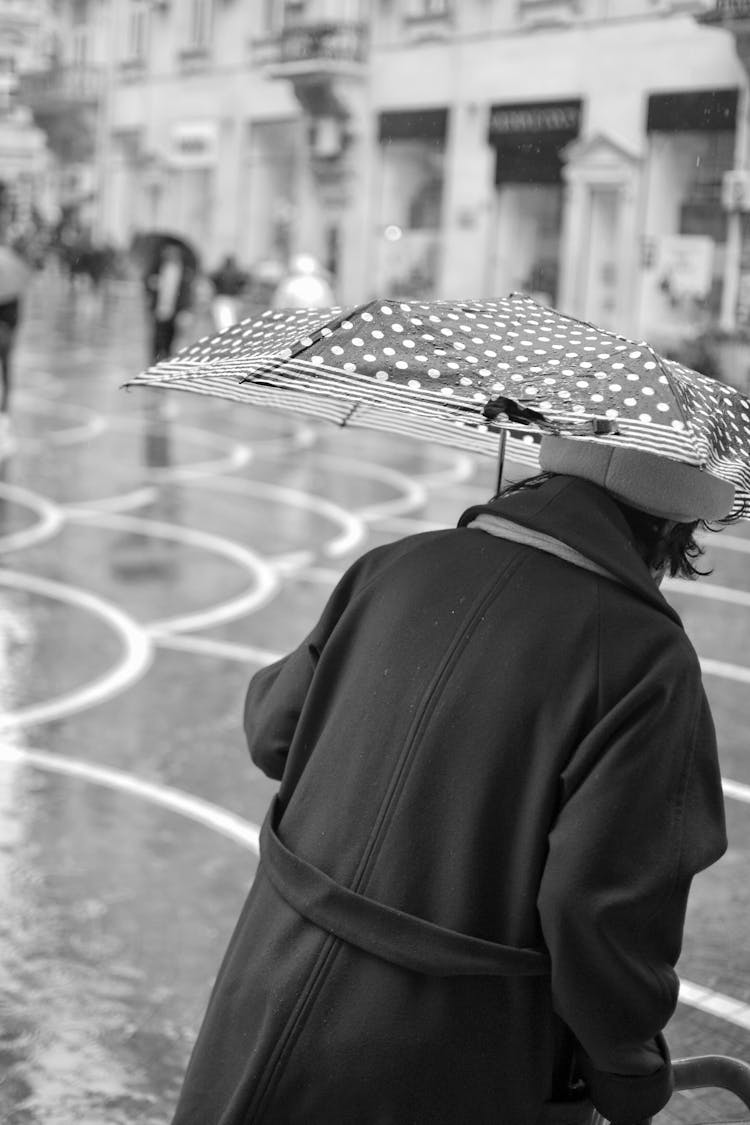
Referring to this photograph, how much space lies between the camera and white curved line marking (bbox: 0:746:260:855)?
5.82 meters

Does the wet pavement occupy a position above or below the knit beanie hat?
→ below

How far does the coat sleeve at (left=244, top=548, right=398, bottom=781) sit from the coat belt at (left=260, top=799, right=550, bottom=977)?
0.32m

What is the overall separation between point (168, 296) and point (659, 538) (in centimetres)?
1800

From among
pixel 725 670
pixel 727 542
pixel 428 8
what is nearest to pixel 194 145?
pixel 428 8

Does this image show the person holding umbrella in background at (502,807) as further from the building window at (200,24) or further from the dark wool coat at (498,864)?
the building window at (200,24)

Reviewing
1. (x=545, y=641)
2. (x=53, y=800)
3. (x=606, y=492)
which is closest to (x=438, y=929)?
(x=545, y=641)

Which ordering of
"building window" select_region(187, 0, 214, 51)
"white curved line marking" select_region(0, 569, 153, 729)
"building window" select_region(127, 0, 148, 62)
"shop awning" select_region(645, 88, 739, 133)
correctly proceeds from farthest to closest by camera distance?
1. "building window" select_region(127, 0, 148, 62)
2. "building window" select_region(187, 0, 214, 51)
3. "shop awning" select_region(645, 88, 739, 133)
4. "white curved line marking" select_region(0, 569, 153, 729)

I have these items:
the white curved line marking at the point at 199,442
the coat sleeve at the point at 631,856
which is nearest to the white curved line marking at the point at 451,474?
the white curved line marking at the point at 199,442

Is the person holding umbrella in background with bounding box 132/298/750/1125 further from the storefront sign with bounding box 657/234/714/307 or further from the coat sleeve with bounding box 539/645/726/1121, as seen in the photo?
the storefront sign with bounding box 657/234/714/307

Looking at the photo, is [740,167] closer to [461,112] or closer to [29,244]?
[461,112]

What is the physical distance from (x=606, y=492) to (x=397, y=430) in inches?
46.1

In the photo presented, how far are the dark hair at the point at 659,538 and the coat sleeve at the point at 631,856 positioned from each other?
0.83 feet

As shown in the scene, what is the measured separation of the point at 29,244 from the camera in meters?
48.9

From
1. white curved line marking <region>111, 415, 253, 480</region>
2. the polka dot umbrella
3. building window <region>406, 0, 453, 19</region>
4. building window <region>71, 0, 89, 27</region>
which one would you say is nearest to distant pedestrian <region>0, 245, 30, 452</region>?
white curved line marking <region>111, 415, 253, 480</region>
